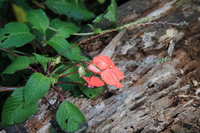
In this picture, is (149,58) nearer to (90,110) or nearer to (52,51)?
(90,110)

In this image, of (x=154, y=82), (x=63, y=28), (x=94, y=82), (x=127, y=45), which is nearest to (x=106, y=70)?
(x=94, y=82)

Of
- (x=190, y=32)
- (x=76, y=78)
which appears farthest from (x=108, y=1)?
(x=76, y=78)

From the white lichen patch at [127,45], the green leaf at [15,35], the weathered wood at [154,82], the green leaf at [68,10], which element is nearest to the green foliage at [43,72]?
the green leaf at [15,35]

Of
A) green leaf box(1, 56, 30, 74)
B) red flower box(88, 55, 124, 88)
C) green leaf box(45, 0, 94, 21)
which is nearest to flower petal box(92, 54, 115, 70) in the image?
red flower box(88, 55, 124, 88)

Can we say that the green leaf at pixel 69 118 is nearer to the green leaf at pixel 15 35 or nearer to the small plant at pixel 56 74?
the small plant at pixel 56 74

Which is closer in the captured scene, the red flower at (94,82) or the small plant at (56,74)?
the small plant at (56,74)

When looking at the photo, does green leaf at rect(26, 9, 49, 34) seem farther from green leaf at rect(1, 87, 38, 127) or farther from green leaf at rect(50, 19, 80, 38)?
green leaf at rect(1, 87, 38, 127)

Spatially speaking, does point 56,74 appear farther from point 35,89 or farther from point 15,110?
point 15,110
